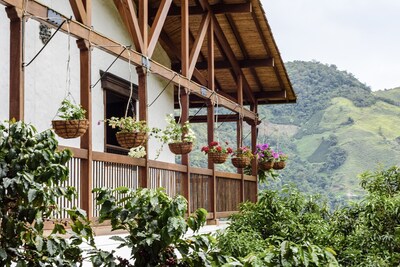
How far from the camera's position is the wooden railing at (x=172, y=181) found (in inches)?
413

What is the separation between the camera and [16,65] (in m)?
8.63

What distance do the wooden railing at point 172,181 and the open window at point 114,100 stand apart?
4.70 feet

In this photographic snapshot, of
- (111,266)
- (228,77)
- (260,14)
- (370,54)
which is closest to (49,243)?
(111,266)

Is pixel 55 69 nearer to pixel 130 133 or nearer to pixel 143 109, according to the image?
pixel 143 109

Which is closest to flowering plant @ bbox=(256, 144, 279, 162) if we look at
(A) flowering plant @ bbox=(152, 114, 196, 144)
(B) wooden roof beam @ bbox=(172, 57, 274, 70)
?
(B) wooden roof beam @ bbox=(172, 57, 274, 70)

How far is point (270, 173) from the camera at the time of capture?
68.4ft

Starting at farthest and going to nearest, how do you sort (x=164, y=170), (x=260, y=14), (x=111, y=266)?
1. (x=260, y=14)
2. (x=164, y=170)
3. (x=111, y=266)

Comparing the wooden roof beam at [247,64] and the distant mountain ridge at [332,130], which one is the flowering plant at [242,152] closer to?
the wooden roof beam at [247,64]

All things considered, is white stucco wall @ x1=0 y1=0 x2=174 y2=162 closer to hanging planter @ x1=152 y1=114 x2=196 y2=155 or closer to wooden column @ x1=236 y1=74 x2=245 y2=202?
hanging planter @ x1=152 y1=114 x2=196 y2=155

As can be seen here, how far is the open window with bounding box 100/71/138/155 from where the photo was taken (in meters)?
14.5

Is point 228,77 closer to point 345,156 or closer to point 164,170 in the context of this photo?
point 164,170

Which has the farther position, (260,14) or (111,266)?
(260,14)

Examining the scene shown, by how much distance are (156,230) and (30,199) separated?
3.17ft

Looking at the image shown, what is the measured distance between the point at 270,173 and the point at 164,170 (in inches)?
318
